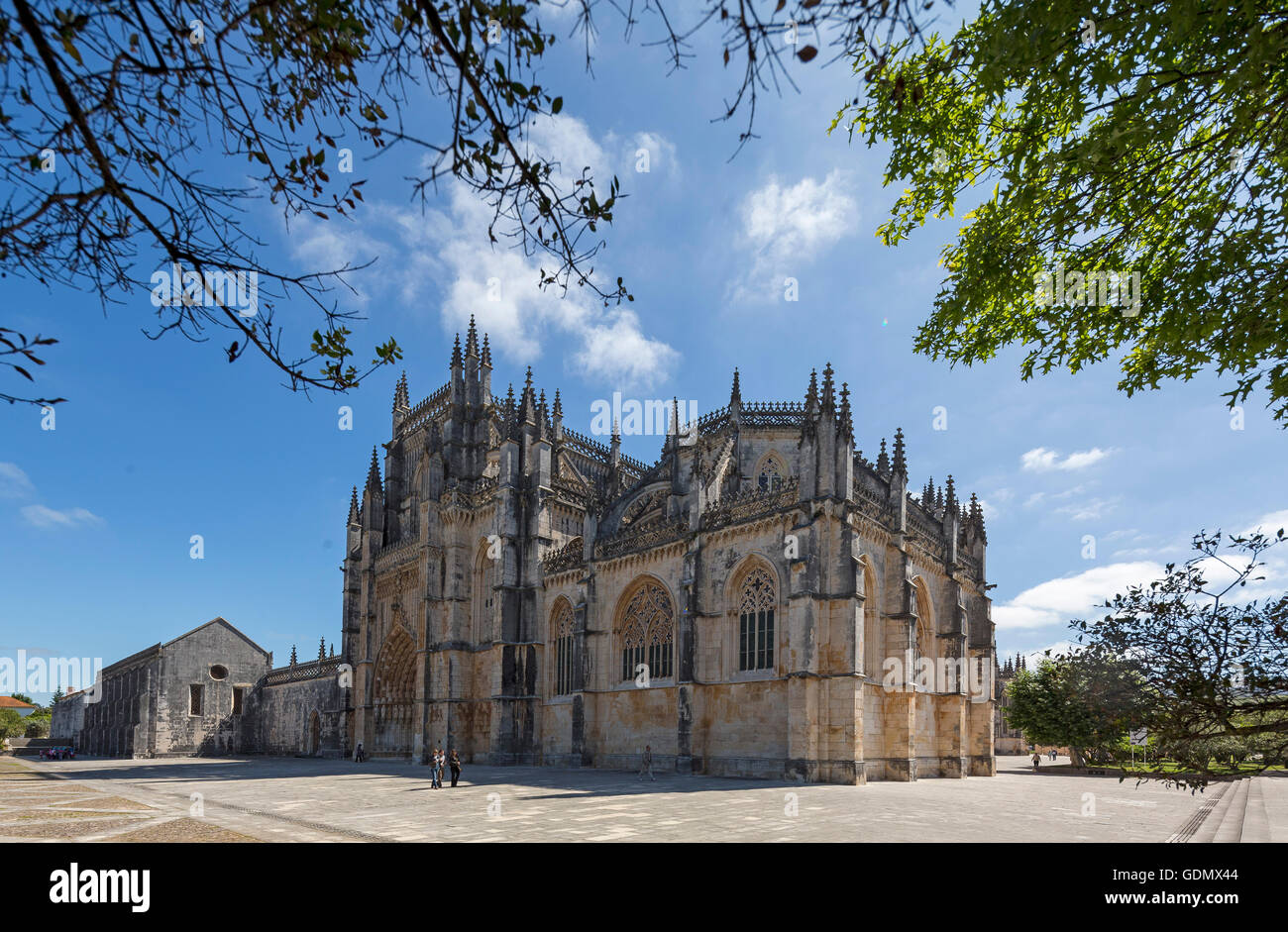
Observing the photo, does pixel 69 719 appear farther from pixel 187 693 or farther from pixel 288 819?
pixel 288 819

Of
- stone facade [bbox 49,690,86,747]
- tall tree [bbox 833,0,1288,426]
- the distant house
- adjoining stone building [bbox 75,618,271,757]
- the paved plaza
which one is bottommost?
the distant house

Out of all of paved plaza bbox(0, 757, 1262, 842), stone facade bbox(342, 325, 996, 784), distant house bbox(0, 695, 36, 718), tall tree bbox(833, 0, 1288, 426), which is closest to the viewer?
tall tree bbox(833, 0, 1288, 426)

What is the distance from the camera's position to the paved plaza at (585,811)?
1165 cm

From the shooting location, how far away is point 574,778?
24.3 meters

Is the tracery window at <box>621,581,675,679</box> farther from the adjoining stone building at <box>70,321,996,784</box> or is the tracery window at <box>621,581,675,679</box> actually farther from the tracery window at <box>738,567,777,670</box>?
the tracery window at <box>738,567,777,670</box>

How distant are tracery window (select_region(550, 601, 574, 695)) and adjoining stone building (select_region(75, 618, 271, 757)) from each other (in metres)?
34.9

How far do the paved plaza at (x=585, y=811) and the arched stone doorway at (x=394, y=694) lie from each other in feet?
45.4

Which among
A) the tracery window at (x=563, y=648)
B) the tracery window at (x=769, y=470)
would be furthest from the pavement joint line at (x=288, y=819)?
the tracery window at (x=769, y=470)

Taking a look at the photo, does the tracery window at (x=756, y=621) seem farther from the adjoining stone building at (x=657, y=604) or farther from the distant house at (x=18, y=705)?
the distant house at (x=18, y=705)

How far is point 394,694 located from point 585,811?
2877 cm

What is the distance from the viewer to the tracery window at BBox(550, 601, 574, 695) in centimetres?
3238

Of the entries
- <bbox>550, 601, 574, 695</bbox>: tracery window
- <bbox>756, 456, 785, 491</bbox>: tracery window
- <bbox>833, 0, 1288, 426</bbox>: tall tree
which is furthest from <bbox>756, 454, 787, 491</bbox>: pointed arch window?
<bbox>833, 0, 1288, 426</bbox>: tall tree

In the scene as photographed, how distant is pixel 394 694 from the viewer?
40.2 m
